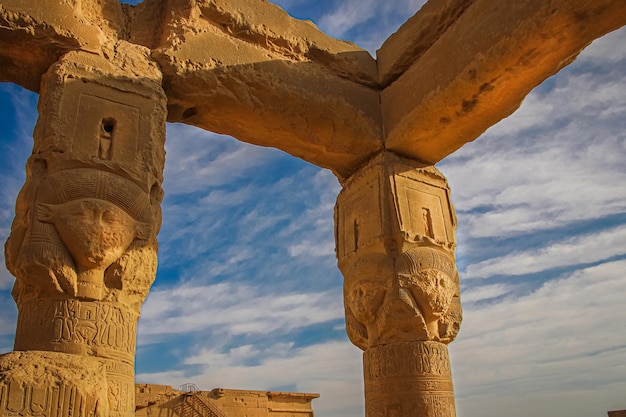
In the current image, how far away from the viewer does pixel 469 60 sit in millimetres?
4891

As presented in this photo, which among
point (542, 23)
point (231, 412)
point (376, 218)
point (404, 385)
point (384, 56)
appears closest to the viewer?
point (542, 23)

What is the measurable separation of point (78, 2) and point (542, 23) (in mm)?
3529

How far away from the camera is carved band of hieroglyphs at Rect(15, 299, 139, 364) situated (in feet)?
11.5

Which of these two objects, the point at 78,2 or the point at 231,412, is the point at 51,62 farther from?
the point at 231,412

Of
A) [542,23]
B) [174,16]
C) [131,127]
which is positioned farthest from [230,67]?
[542,23]

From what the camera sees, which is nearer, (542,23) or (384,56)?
(542,23)

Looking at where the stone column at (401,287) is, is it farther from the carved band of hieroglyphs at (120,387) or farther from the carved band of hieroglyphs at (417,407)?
the carved band of hieroglyphs at (120,387)

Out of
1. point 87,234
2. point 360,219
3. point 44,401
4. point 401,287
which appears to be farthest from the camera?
point 360,219

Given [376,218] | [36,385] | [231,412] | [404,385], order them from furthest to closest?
[231,412] → [376,218] → [404,385] → [36,385]

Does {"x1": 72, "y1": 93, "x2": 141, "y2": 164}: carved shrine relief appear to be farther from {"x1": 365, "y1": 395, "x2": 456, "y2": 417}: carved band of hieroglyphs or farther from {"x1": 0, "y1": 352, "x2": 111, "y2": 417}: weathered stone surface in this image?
{"x1": 365, "y1": 395, "x2": 456, "y2": 417}: carved band of hieroglyphs

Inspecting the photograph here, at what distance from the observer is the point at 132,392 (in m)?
3.72

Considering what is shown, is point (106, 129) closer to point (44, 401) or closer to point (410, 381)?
point (44, 401)

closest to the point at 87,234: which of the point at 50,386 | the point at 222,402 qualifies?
the point at 50,386

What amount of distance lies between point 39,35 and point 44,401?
2677mm
